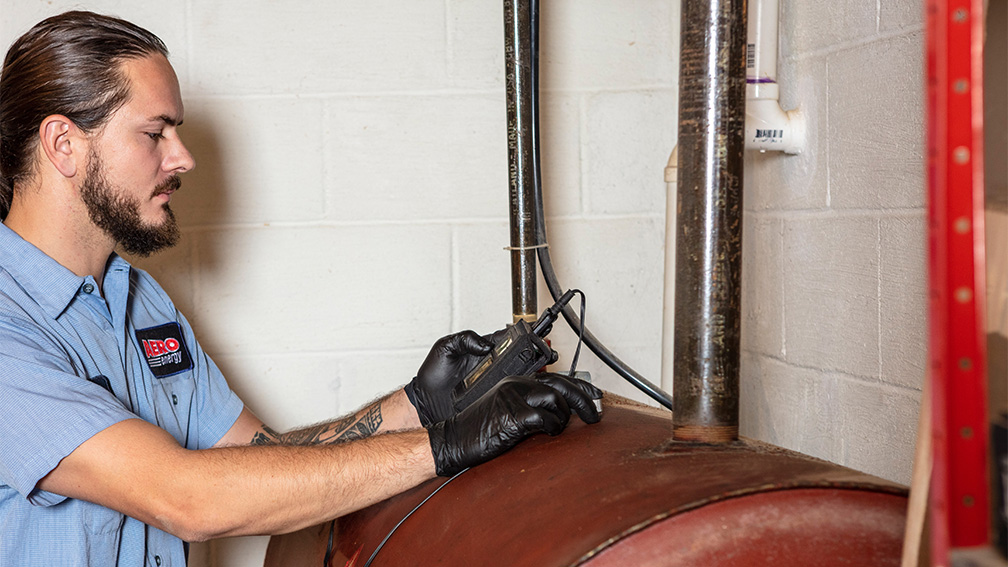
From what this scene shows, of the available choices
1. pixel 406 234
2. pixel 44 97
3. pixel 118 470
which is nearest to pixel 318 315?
pixel 406 234

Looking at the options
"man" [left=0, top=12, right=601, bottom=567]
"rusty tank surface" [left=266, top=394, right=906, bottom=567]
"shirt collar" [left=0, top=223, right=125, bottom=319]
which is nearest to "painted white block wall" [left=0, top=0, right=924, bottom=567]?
"man" [left=0, top=12, right=601, bottom=567]

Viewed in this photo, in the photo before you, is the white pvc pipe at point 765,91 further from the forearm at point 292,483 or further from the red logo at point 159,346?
the red logo at point 159,346

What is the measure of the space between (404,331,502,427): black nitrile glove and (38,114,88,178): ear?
2.06ft

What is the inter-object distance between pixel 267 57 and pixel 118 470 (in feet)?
3.27

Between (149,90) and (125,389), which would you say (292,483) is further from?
(149,90)

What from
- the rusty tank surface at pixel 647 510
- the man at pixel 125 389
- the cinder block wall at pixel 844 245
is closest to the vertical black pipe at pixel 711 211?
the rusty tank surface at pixel 647 510

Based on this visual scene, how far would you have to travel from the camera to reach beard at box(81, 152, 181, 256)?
1235 mm

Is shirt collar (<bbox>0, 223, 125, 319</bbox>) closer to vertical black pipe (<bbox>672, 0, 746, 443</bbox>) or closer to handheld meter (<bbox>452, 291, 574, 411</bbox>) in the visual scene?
handheld meter (<bbox>452, 291, 574, 411</bbox>)

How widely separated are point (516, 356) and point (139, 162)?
70 centimetres

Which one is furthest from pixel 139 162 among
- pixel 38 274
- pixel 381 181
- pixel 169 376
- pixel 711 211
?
pixel 711 211

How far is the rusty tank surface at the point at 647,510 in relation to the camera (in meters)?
0.59

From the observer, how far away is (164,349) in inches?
52.7

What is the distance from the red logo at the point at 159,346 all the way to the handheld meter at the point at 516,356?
22.5 inches

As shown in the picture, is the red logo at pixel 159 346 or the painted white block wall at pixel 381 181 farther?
the painted white block wall at pixel 381 181
